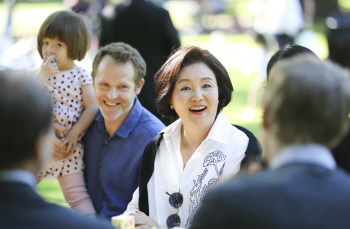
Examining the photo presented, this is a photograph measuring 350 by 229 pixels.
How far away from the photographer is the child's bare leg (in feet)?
10.3

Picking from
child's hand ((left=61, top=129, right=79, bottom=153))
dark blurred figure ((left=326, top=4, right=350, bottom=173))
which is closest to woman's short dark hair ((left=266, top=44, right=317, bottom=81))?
child's hand ((left=61, top=129, right=79, bottom=153))

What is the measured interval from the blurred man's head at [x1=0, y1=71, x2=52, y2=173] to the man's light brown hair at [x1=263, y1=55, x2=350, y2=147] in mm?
711

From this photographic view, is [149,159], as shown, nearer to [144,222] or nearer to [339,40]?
[144,222]

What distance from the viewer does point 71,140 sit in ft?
10.6

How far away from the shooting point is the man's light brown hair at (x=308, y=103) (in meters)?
1.32

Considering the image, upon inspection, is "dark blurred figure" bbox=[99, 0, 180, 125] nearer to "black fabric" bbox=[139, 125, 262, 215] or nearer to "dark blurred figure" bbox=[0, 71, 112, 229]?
"black fabric" bbox=[139, 125, 262, 215]

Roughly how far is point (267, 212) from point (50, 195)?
3969 millimetres

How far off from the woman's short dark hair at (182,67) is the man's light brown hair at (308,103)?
1.35 m

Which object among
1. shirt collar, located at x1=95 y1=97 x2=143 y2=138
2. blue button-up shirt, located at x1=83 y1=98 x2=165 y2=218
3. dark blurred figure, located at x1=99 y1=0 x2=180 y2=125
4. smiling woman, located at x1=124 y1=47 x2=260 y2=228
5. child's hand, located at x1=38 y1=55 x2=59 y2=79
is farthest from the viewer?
dark blurred figure, located at x1=99 y1=0 x2=180 y2=125

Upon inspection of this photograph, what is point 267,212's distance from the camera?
124cm

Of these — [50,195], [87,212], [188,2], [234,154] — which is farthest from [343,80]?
[188,2]

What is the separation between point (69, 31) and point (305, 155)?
244 cm

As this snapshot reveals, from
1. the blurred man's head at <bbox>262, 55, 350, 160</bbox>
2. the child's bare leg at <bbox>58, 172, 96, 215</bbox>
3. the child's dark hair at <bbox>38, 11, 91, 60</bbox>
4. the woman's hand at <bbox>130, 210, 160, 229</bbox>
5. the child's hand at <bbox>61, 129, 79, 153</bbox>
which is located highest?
the child's dark hair at <bbox>38, 11, 91, 60</bbox>

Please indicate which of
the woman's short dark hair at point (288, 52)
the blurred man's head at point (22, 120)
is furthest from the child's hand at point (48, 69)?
the blurred man's head at point (22, 120)
